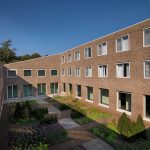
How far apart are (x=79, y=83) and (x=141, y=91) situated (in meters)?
13.2

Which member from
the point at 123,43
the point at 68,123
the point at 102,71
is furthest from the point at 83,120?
the point at 123,43

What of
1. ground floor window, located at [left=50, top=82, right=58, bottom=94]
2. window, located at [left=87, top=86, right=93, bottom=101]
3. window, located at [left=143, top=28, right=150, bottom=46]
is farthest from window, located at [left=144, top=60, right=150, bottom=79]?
ground floor window, located at [left=50, top=82, right=58, bottom=94]

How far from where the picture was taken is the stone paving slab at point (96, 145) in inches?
402

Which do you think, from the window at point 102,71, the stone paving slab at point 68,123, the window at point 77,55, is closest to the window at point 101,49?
the window at point 102,71

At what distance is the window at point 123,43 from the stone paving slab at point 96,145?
977 centimetres

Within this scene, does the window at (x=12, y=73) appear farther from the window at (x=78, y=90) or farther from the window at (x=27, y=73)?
the window at (x=78, y=90)

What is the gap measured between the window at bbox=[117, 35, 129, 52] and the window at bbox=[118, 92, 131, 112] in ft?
15.4

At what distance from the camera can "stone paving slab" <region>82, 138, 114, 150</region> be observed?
10.2 m

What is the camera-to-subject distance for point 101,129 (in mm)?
Result: 13141

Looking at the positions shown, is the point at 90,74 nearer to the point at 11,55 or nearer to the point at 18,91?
the point at 18,91

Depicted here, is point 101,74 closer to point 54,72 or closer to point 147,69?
point 147,69

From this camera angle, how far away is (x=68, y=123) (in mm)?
15078

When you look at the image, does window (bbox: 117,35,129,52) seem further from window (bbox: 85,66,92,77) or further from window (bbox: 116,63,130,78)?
window (bbox: 85,66,92,77)

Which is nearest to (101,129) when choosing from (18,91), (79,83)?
(79,83)
